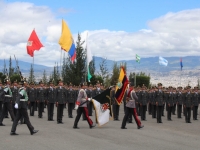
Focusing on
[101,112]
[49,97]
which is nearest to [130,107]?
[101,112]

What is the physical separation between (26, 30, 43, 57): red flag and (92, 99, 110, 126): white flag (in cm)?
1617

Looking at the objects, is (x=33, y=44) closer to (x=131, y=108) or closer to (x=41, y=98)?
(x=41, y=98)

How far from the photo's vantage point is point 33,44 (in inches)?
1407

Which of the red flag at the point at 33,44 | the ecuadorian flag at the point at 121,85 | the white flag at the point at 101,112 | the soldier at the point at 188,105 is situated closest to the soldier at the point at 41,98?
the white flag at the point at 101,112

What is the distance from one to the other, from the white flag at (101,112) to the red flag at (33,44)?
53.1ft

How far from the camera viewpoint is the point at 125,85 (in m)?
20.3

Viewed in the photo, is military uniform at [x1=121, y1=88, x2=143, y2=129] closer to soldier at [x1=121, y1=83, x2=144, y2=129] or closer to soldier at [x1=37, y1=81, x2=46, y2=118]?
soldier at [x1=121, y1=83, x2=144, y2=129]

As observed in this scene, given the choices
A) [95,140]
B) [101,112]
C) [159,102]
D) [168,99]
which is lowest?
[95,140]

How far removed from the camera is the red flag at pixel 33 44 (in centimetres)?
3525

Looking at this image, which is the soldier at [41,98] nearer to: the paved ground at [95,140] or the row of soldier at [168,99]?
the row of soldier at [168,99]

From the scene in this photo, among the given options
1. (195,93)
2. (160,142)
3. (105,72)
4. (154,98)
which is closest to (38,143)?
(160,142)

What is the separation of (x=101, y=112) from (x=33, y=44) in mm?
17083

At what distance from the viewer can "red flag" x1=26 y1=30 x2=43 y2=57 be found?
35.3 metres

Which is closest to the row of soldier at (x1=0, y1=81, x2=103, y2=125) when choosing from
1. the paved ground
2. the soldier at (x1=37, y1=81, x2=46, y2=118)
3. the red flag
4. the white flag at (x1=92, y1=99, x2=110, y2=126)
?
the soldier at (x1=37, y1=81, x2=46, y2=118)
